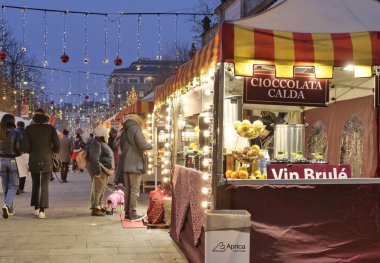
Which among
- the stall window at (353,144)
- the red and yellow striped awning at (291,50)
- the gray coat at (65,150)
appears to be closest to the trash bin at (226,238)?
the red and yellow striped awning at (291,50)

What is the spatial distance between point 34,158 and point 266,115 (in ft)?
14.4

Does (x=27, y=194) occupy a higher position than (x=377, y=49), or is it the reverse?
(x=377, y=49)

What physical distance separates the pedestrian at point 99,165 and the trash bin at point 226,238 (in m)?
5.81

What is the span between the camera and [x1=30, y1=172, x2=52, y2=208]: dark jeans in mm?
10484

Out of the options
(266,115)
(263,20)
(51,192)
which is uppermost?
(263,20)

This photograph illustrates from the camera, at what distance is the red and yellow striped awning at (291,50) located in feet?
19.2

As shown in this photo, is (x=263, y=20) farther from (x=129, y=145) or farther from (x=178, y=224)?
(x=129, y=145)

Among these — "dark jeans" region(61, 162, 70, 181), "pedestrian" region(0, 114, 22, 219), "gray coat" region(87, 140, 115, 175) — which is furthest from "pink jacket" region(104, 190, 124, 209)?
"dark jeans" region(61, 162, 70, 181)

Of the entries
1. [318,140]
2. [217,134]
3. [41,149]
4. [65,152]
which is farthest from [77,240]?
[65,152]

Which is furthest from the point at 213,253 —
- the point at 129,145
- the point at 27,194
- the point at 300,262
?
the point at 27,194

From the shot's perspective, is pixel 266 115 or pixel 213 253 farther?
pixel 266 115

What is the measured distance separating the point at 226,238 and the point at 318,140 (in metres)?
6.36

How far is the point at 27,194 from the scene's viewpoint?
1512cm

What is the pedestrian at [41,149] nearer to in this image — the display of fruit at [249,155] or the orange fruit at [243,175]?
the display of fruit at [249,155]
